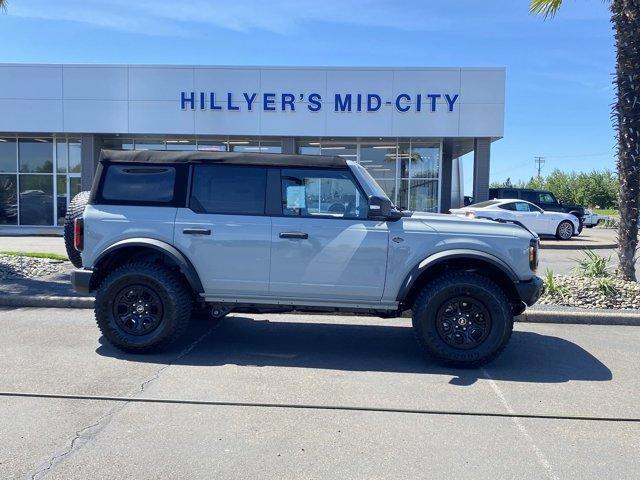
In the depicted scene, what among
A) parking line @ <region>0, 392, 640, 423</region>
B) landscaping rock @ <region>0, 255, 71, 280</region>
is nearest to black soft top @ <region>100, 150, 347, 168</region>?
parking line @ <region>0, 392, 640, 423</region>

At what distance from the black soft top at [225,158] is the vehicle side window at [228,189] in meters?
0.08

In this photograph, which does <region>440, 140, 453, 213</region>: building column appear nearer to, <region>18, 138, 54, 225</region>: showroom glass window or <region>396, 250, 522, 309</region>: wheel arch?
<region>18, 138, 54, 225</region>: showroom glass window

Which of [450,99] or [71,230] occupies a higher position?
[450,99]

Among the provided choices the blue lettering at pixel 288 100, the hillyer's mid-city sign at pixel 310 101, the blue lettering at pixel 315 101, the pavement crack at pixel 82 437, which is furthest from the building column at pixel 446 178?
the pavement crack at pixel 82 437

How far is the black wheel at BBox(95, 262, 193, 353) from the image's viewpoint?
5.69 meters

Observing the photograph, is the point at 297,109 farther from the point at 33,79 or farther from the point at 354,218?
the point at 354,218

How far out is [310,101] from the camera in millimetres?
21594

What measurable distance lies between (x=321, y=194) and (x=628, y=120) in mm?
5867

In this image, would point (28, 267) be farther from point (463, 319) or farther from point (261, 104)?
point (261, 104)

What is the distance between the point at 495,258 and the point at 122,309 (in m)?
3.81

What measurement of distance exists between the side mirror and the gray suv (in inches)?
0.5

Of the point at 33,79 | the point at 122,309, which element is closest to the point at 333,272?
the point at 122,309

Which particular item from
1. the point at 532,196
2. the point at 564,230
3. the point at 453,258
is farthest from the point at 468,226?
the point at 532,196

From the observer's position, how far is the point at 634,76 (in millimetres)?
8781
